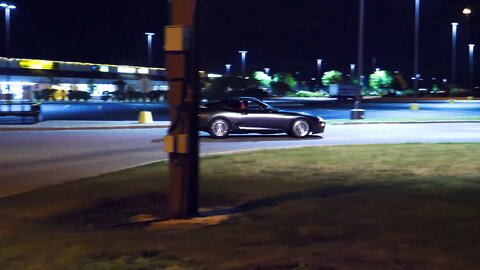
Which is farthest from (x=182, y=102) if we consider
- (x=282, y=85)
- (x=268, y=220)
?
(x=282, y=85)

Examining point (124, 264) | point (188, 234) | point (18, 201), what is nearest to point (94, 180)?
point (18, 201)

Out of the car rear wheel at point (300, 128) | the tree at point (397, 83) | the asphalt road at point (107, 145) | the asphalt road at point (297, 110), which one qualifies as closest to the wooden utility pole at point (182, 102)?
the asphalt road at point (107, 145)

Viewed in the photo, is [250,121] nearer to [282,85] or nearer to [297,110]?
[297,110]

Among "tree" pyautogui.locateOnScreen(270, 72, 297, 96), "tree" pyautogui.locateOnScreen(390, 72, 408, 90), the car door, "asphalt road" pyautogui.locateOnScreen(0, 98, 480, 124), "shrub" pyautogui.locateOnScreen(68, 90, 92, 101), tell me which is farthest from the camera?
"tree" pyautogui.locateOnScreen(390, 72, 408, 90)

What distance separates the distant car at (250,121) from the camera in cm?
2256

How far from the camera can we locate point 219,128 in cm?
2266

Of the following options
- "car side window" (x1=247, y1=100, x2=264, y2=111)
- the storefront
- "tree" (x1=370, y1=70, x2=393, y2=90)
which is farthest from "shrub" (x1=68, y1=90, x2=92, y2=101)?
"tree" (x1=370, y1=70, x2=393, y2=90)

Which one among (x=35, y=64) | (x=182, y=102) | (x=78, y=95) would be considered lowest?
(x=182, y=102)

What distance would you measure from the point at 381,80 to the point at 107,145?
108449mm

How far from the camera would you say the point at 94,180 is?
41.2 feet

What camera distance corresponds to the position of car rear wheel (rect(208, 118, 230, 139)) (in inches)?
889

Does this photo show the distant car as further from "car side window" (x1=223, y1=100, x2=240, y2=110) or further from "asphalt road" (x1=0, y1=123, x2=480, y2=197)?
"asphalt road" (x1=0, y1=123, x2=480, y2=197)

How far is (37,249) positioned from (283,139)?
15827 mm

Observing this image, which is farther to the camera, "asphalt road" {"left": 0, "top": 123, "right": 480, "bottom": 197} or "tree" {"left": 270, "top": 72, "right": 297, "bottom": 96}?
"tree" {"left": 270, "top": 72, "right": 297, "bottom": 96}
